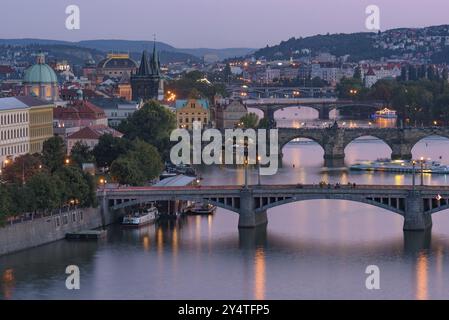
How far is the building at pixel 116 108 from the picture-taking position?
64.8 meters

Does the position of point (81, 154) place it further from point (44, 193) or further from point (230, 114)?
point (230, 114)

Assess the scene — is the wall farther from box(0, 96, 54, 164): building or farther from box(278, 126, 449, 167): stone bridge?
box(278, 126, 449, 167): stone bridge

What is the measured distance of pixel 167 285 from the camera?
100 feet

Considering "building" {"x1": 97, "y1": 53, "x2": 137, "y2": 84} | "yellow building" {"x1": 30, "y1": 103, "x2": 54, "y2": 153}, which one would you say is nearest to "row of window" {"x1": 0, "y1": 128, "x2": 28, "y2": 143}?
"yellow building" {"x1": 30, "y1": 103, "x2": 54, "y2": 153}

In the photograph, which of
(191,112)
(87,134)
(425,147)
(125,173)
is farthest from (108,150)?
(191,112)

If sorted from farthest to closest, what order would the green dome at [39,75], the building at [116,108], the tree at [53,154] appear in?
the building at [116,108], the green dome at [39,75], the tree at [53,154]

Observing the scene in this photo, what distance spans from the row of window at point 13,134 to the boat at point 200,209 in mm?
6738

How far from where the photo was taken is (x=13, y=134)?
46.8m

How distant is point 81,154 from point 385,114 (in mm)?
41777

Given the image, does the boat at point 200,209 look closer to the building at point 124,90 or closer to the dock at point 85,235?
the dock at point 85,235

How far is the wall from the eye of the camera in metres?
33.6

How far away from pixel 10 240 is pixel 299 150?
31.3 metres

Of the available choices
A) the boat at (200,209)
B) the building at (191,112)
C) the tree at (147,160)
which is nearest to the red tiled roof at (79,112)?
the building at (191,112)
